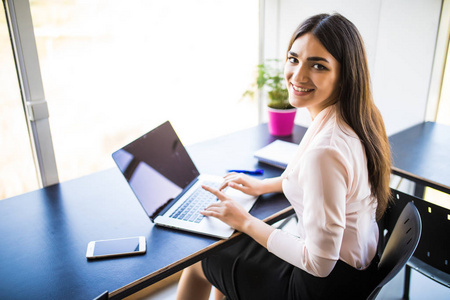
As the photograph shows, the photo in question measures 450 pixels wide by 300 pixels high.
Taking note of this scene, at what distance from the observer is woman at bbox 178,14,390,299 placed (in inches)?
36.9

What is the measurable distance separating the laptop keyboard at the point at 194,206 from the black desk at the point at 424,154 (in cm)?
81

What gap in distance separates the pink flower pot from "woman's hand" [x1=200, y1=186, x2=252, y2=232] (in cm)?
80

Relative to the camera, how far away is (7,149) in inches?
60.0

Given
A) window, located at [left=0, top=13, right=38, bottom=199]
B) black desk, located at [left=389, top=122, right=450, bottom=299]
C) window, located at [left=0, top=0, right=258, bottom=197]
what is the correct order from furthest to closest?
window, located at [left=0, top=0, right=258, bottom=197], window, located at [left=0, top=13, right=38, bottom=199], black desk, located at [left=389, top=122, right=450, bottom=299]

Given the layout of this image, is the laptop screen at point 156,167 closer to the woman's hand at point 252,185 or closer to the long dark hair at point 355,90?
the woman's hand at point 252,185

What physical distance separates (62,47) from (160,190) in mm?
803

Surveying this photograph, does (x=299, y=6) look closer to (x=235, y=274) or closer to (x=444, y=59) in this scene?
(x=444, y=59)

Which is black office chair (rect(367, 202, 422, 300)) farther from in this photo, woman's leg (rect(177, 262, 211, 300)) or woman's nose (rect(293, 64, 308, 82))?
woman's leg (rect(177, 262, 211, 300))

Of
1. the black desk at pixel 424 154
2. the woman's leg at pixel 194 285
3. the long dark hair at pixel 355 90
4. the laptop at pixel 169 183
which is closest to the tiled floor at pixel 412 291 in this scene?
the woman's leg at pixel 194 285

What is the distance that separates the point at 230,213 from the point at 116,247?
34cm

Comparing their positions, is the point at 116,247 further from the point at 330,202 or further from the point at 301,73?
the point at 301,73

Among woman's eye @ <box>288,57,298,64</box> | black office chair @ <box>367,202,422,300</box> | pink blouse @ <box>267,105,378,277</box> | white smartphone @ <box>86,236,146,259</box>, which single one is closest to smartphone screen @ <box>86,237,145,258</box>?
white smartphone @ <box>86,236,146,259</box>

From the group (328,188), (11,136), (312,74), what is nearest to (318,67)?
(312,74)

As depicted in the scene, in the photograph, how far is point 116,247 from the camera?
1038 millimetres
